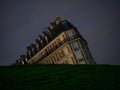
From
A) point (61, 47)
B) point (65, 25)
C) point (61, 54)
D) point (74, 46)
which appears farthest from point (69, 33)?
point (61, 54)

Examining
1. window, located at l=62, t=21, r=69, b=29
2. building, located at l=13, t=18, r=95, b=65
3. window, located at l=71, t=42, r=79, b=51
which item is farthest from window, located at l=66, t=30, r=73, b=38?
window, located at l=71, t=42, r=79, b=51

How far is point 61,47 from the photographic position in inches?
2557

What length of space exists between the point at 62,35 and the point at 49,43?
6.02m

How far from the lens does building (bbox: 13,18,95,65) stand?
6438 cm
